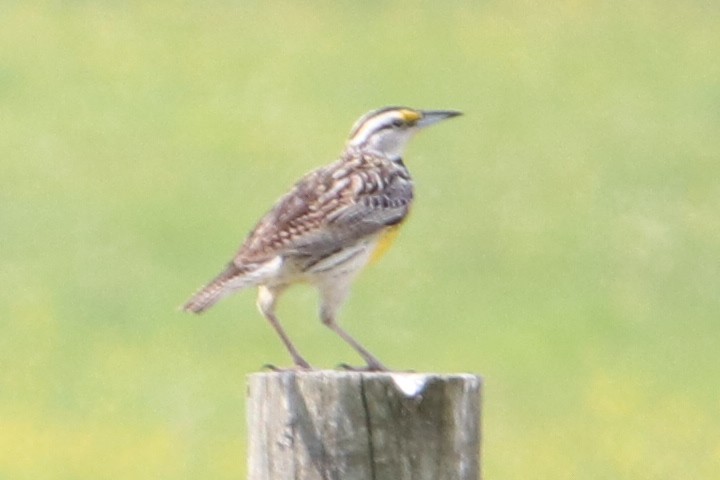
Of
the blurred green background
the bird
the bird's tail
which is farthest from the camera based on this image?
the blurred green background

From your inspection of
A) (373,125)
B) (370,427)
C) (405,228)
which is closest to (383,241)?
(373,125)

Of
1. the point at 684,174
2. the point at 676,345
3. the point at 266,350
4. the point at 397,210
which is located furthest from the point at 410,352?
the point at 397,210

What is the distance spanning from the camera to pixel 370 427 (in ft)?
15.0

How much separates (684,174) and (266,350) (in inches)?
202

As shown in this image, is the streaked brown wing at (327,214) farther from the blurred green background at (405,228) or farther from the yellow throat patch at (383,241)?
the blurred green background at (405,228)

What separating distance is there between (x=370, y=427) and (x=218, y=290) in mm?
2200

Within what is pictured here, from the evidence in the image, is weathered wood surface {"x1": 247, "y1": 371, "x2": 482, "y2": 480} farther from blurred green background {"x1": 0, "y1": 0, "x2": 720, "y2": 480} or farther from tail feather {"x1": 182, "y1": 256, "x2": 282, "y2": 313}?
blurred green background {"x1": 0, "y1": 0, "x2": 720, "y2": 480}

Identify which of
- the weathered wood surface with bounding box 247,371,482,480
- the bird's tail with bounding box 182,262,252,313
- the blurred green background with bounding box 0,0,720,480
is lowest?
the weathered wood surface with bounding box 247,371,482,480

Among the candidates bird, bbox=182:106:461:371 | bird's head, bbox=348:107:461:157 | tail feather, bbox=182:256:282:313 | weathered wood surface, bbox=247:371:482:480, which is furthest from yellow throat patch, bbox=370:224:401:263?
weathered wood surface, bbox=247:371:482:480

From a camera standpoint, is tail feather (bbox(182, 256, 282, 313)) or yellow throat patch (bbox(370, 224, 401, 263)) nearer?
tail feather (bbox(182, 256, 282, 313))

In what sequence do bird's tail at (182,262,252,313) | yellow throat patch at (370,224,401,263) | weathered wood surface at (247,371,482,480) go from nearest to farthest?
1. weathered wood surface at (247,371,482,480)
2. bird's tail at (182,262,252,313)
3. yellow throat patch at (370,224,401,263)

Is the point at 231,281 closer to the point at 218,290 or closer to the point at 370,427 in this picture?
the point at 218,290

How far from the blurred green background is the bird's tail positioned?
5.27 metres

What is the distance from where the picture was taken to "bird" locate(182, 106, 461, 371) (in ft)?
22.7
